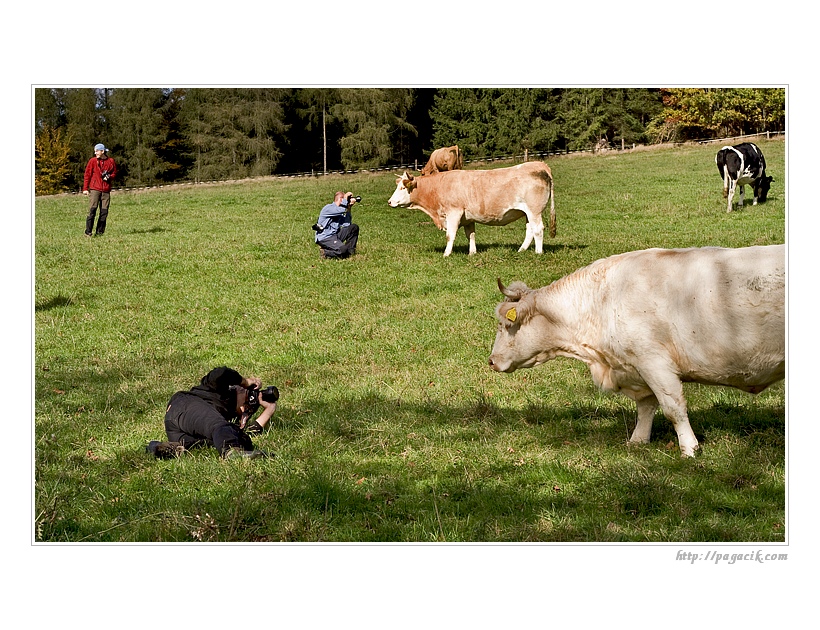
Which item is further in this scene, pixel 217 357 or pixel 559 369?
pixel 217 357

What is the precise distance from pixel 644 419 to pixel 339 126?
11539 mm

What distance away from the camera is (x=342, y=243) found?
1812 cm

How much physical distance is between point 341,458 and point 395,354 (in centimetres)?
448

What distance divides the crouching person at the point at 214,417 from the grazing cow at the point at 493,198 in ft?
35.4

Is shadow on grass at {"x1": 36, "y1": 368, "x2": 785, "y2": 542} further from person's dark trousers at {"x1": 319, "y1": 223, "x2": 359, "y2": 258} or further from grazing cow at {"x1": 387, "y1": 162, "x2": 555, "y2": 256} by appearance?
grazing cow at {"x1": 387, "y1": 162, "x2": 555, "y2": 256}

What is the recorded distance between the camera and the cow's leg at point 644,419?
7.95 meters

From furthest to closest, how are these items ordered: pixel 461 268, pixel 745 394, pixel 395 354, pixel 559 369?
1. pixel 461 268
2. pixel 395 354
3. pixel 559 369
4. pixel 745 394

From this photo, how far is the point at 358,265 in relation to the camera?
17406mm

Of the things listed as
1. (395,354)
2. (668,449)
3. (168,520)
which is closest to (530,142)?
(395,354)

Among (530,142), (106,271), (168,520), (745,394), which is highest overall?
(530,142)

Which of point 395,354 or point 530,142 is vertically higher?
point 530,142

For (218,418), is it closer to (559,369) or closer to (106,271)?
(559,369)

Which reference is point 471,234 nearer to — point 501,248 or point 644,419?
point 501,248

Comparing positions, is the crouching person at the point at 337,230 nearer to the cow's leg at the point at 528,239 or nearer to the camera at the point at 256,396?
the cow's leg at the point at 528,239
